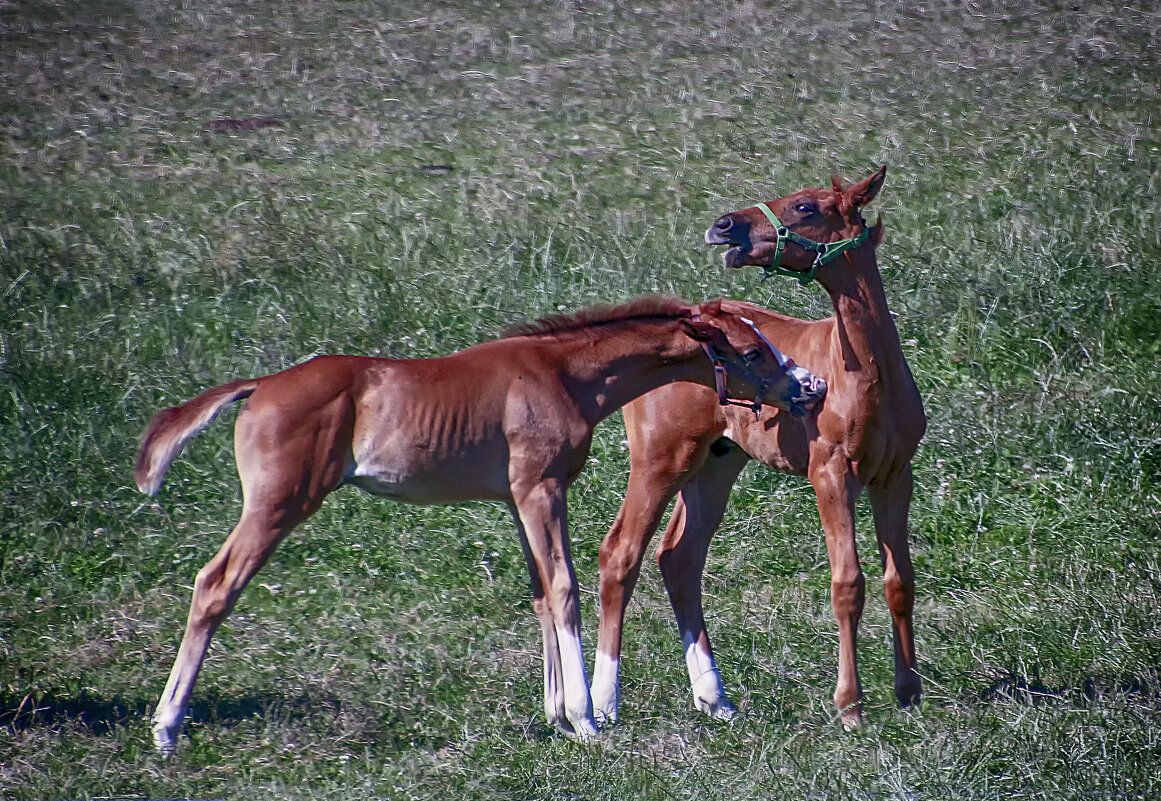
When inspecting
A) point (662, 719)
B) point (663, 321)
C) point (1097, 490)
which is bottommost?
point (1097, 490)

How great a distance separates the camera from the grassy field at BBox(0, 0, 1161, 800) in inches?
237

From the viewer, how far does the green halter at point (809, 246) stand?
620cm

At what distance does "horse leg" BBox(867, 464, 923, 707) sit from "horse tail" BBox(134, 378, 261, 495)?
311 cm

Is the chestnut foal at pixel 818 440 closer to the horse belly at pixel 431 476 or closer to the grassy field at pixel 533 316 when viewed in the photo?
the grassy field at pixel 533 316

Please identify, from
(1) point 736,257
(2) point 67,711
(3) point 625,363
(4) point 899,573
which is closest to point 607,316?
(3) point 625,363

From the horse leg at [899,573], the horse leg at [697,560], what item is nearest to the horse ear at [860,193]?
the horse leg at [899,573]

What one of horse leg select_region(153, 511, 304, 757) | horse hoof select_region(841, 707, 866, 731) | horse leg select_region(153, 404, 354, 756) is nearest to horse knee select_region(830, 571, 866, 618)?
horse hoof select_region(841, 707, 866, 731)

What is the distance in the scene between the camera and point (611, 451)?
32.0ft

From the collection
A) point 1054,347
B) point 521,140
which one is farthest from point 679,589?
point 521,140

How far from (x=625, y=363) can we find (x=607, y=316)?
0.27 m

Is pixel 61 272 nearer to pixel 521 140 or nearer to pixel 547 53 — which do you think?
pixel 521 140

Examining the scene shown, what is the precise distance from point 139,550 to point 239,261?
173 inches

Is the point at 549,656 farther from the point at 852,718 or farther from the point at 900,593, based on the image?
the point at 900,593

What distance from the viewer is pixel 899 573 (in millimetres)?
6555
